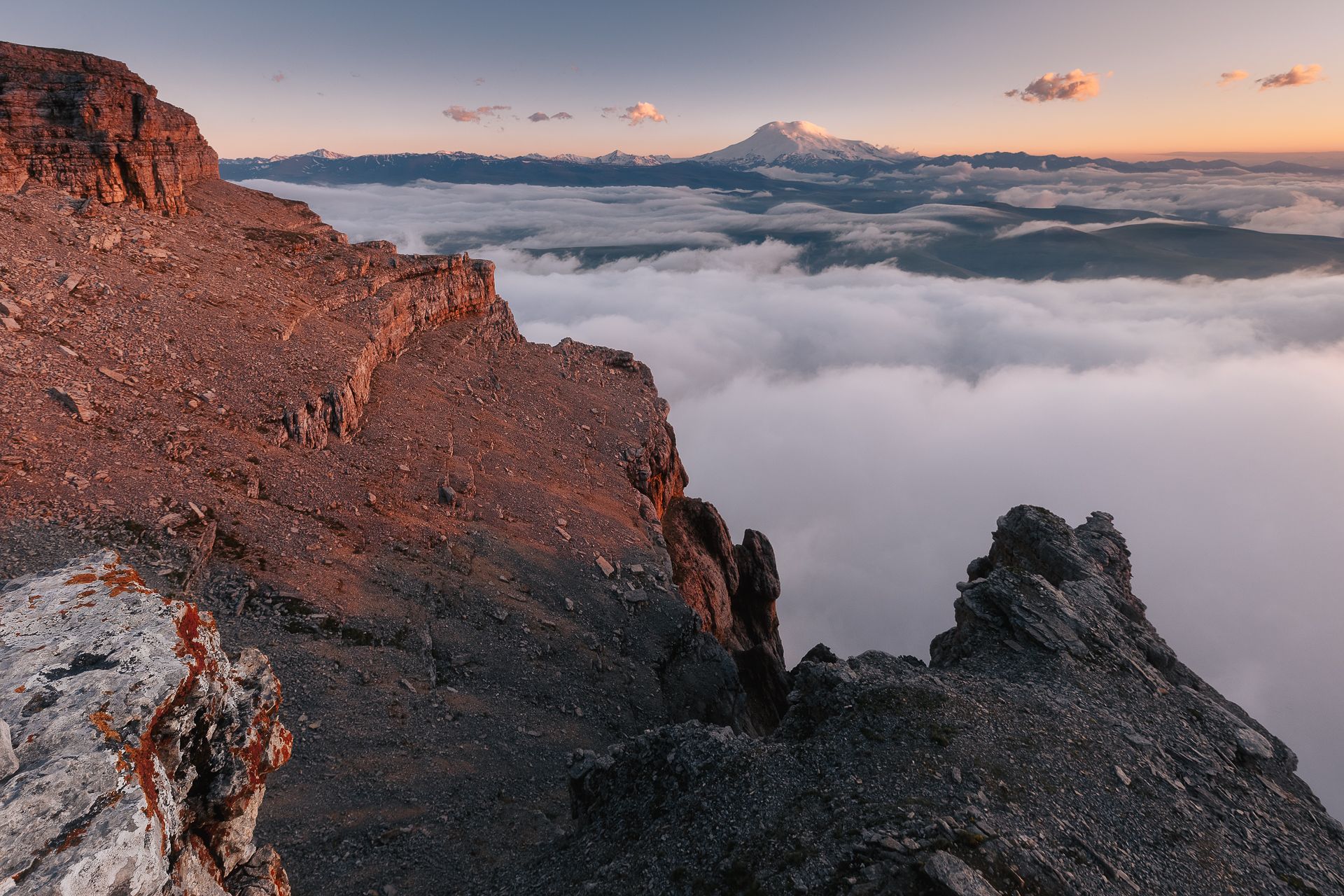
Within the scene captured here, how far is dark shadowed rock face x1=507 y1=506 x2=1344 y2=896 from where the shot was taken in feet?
62.7

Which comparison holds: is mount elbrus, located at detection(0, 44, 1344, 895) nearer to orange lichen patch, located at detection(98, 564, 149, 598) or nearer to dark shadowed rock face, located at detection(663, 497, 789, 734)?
orange lichen patch, located at detection(98, 564, 149, 598)

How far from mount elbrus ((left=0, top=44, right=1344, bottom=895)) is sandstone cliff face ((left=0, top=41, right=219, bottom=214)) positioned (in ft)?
0.89

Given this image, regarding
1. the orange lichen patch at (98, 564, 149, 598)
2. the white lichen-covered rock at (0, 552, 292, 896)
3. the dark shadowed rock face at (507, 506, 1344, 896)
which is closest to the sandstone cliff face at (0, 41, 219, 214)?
the orange lichen patch at (98, 564, 149, 598)

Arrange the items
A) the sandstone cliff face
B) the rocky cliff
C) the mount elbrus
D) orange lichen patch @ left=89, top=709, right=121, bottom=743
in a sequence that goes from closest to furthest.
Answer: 1. orange lichen patch @ left=89, top=709, right=121, bottom=743
2. the mount elbrus
3. the rocky cliff
4. the sandstone cliff face

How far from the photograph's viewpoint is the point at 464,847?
1025 inches

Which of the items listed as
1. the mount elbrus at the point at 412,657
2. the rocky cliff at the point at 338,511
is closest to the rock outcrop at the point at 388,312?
the rocky cliff at the point at 338,511

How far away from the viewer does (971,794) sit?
21.0 metres

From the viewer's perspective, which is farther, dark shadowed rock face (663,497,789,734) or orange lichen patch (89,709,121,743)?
dark shadowed rock face (663,497,789,734)

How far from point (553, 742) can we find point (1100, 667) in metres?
29.2

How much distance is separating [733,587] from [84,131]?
241 ft

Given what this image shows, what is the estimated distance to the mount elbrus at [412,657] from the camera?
40.4ft

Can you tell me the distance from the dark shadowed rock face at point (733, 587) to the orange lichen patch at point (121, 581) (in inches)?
1617

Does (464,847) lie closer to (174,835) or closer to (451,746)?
(451,746)

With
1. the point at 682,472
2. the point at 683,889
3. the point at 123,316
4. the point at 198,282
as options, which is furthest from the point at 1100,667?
the point at 198,282
